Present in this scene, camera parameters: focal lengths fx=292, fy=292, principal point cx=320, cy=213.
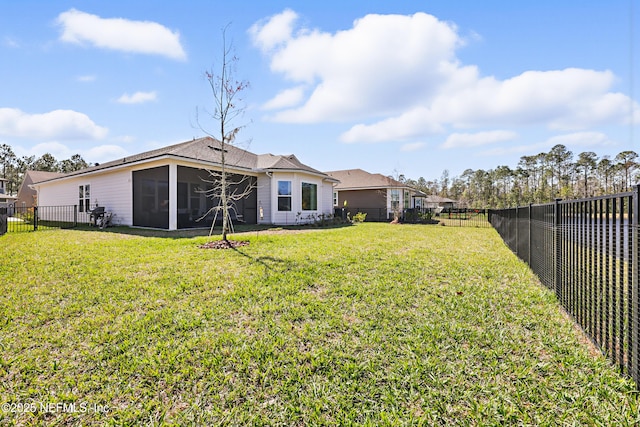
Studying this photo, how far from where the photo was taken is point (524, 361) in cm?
244

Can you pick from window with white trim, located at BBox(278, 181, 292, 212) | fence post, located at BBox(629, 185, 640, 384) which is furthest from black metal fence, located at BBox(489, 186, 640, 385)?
window with white trim, located at BBox(278, 181, 292, 212)

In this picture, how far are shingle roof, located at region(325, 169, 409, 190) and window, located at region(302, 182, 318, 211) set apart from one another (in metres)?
8.98

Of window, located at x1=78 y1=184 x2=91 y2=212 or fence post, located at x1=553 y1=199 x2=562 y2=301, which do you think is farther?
window, located at x1=78 y1=184 x2=91 y2=212

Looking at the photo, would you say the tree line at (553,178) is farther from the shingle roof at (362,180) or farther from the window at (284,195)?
the window at (284,195)

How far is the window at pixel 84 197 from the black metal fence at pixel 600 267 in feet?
63.3

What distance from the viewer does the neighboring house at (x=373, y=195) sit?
2420cm

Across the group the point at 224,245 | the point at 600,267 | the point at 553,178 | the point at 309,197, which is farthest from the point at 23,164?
the point at 553,178

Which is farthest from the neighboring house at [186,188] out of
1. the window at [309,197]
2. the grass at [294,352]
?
the grass at [294,352]

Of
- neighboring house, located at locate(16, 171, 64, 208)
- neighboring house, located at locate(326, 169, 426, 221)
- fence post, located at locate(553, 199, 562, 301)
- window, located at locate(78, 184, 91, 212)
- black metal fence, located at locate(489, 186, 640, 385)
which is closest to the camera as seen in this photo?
black metal fence, located at locate(489, 186, 640, 385)

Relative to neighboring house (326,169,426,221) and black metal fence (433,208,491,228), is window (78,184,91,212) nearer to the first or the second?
neighboring house (326,169,426,221)

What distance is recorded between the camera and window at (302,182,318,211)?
16.2 metres

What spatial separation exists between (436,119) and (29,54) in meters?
17.0

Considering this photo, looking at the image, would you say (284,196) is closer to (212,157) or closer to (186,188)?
(212,157)

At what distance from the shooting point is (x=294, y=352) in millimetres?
2607
